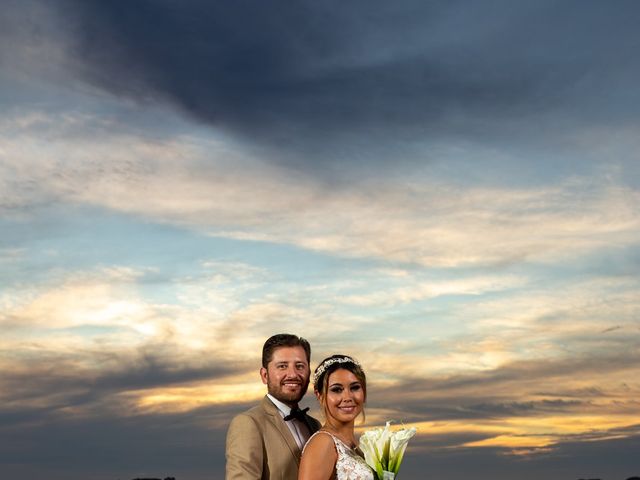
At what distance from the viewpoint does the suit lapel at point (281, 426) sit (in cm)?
1370

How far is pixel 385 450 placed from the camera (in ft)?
40.7

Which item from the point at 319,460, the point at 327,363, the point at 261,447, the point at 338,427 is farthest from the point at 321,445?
the point at 261,447

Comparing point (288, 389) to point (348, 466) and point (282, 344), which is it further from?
point (348, 466)

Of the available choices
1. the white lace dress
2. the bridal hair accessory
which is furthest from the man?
the white lace dress

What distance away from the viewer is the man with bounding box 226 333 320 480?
523 inches

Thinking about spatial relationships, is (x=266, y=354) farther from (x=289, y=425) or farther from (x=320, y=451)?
(x=320, y=451)

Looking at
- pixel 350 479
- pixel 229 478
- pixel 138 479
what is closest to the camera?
pixel 350 479

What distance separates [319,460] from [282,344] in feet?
7.26

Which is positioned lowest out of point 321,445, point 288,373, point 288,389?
point 321,445

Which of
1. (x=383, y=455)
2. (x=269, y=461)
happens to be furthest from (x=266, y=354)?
(x=383, y=455)

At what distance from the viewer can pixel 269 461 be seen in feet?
44.0

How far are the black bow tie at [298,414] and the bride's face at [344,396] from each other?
1.47 meters

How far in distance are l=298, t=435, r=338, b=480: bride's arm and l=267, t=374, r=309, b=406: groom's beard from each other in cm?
144

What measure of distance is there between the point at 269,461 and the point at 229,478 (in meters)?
0.67
